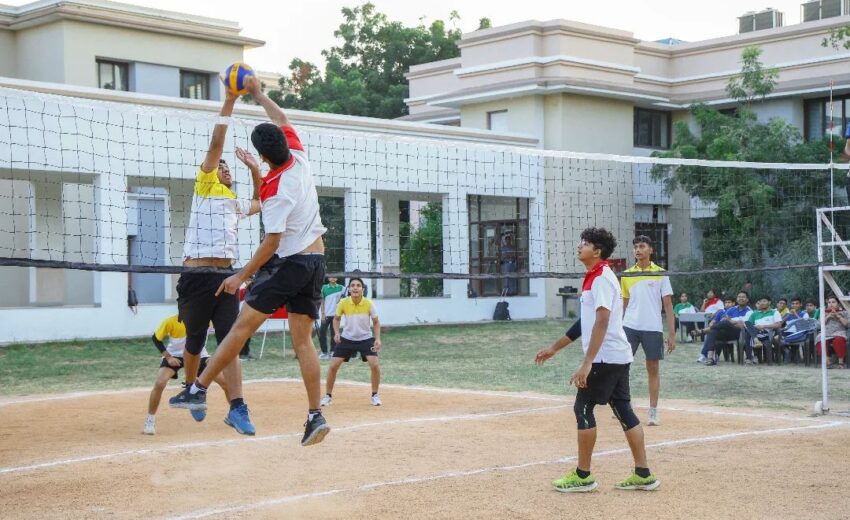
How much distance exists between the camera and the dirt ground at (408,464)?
7.96 m

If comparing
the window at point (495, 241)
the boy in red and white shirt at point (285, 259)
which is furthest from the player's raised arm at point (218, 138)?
the window at point (495, 241)

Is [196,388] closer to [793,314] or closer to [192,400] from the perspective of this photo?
[192,400]

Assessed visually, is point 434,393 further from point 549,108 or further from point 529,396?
point 549,108

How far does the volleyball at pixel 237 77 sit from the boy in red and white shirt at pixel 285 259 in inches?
1.9

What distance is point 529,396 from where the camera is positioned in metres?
15.2

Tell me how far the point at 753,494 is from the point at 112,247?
754 inches

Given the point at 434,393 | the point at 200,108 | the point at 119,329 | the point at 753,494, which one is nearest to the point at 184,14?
the point at 200,108

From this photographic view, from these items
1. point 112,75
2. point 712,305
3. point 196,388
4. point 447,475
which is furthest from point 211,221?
point 112,75

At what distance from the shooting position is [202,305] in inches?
379

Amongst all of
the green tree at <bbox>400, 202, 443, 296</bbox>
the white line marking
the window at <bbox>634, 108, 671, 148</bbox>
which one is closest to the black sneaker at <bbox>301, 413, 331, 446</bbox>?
the white line marking

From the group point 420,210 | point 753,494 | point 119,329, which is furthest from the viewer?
point 420,210

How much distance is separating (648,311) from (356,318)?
3906 mm

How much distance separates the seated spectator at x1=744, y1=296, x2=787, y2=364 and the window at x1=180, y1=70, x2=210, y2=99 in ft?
64.7

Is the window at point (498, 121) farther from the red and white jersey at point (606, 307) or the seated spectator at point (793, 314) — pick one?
the red and white jersey at point (606, 307)
